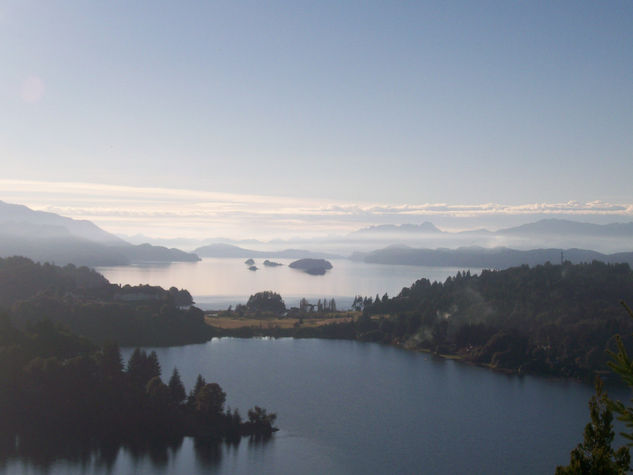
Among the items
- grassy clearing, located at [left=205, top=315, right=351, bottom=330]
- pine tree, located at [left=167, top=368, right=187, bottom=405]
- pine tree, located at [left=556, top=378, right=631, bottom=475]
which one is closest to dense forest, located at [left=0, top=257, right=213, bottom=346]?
grassy clearing, located at [left=205, top=315, right=351, bottom=330]

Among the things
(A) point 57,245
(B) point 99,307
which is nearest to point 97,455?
(B) point 99,307

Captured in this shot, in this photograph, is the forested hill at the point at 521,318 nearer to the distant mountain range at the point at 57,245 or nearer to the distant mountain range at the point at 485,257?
the distant mountain range at the point at 485,257

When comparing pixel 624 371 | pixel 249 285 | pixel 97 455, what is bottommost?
pixel 97 455

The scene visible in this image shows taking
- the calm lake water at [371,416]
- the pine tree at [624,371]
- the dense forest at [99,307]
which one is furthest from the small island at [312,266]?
the pine tree at [624,371]

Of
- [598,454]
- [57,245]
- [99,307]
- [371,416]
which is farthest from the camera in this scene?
[57,245]

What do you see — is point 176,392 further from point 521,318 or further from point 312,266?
point 312,266

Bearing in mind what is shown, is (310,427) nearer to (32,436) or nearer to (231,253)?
(32,436)
